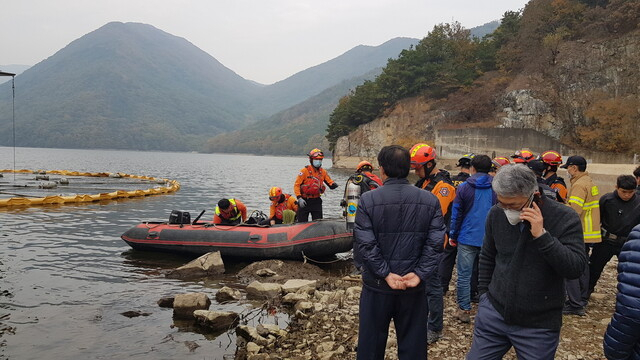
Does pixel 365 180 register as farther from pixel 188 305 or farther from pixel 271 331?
pixel 188 305

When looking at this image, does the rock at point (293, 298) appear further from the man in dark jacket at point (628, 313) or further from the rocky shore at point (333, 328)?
the man in dark jacket at point (628, 313)

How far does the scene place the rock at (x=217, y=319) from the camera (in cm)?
682

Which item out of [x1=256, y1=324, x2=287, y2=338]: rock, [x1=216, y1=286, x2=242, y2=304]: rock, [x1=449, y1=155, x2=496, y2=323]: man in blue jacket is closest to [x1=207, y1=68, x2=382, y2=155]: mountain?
[x1=216, y1=286, x2=242, y2=304]: rock

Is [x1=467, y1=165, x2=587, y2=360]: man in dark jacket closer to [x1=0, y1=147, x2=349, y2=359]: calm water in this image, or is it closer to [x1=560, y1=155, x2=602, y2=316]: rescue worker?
[x1=560, y1=155, x2=602, y2=316]: rescue worker

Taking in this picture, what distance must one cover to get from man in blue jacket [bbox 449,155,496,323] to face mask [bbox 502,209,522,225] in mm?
2564

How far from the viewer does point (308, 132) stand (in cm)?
17250

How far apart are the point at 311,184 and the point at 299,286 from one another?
288 cm

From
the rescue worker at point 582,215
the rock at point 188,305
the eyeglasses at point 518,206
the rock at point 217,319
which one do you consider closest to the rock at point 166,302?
the rock at point 188,305

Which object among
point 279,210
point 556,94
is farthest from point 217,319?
point 556,94

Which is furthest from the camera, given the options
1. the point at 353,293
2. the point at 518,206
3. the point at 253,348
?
the point at 353,293

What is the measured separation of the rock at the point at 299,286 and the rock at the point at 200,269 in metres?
2.57

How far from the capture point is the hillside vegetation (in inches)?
1348

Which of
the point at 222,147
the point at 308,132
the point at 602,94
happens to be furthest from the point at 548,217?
the point at 222,147

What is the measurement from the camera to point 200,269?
1005 cm
